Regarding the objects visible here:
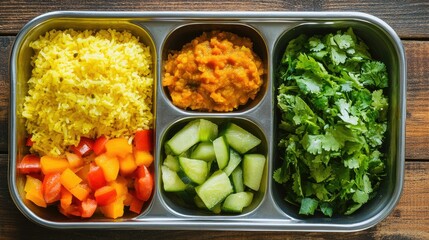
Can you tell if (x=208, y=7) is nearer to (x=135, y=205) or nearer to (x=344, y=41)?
(x=344, y=41)

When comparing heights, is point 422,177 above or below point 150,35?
below

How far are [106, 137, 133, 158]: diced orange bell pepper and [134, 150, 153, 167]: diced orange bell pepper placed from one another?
4cm

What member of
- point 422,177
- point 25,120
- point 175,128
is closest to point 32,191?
point 25,120

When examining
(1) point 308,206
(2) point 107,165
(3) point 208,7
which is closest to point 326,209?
(1) point 308,206

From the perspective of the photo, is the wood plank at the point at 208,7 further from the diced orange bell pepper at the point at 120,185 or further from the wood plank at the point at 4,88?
the diced orange bell pepper at the point at 120,185

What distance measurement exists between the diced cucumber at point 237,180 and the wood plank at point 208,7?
2.62ft

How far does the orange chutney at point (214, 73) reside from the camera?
2578 millimetres

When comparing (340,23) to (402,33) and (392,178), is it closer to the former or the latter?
(402,33)

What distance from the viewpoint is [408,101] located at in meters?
2.88

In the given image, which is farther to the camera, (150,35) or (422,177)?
(422,177)

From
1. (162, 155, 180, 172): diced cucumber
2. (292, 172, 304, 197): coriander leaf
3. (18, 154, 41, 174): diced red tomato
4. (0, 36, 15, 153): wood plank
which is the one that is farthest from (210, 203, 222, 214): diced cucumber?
(0, 36, 15, 153): wood plank

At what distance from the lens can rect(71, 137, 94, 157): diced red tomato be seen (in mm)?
2650

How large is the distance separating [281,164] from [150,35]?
2.86ft

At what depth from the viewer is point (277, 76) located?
8.95ft
